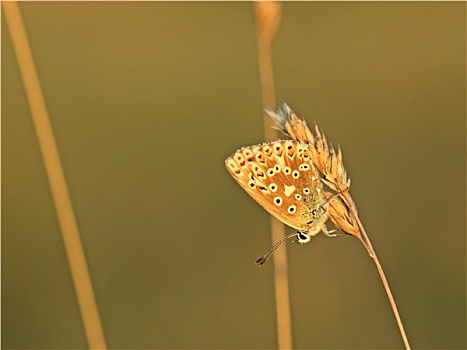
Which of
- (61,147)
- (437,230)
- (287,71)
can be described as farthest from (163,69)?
(437,230)

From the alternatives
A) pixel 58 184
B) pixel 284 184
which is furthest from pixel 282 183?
pixel 58 184

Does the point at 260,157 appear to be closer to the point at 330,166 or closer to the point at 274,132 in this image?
the point at 330,166

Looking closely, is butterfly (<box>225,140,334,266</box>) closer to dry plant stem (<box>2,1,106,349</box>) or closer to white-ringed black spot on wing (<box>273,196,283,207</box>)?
white-ringed black spot on wing (<box>273,196,283,207</box>)

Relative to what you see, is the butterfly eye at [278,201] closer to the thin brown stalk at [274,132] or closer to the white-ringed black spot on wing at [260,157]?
the white-ringed black spot on wing at [260,157]

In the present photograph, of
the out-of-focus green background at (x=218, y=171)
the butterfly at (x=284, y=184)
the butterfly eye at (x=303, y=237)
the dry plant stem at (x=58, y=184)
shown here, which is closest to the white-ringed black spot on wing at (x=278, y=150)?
the butterfly at (x=284, y=184)

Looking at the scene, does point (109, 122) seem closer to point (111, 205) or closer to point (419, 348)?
point (111, 205)

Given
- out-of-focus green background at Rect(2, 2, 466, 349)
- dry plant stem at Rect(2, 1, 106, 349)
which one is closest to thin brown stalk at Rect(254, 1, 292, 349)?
dry plant stem at Rect(2, 1, 106, 349)
